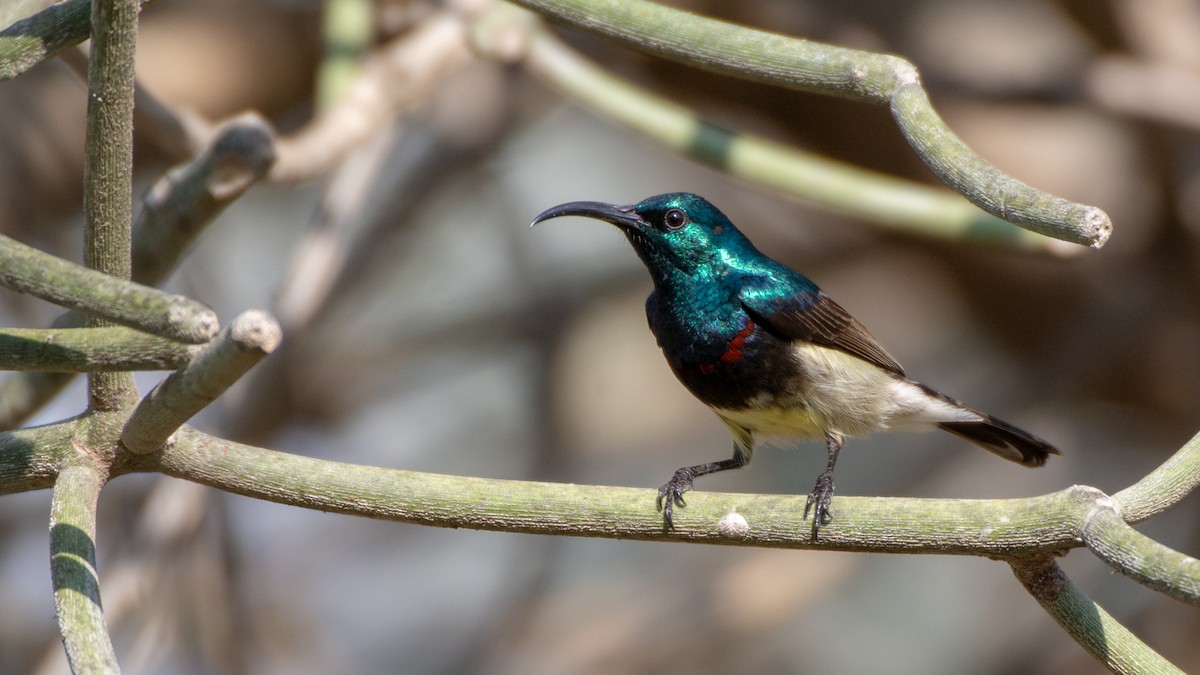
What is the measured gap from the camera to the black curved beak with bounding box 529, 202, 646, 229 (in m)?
3.09

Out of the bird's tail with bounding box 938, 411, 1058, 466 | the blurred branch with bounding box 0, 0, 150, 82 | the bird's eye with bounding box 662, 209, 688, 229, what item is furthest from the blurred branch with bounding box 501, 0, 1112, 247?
the bird's tail with bounding box 938, 411, 1058, 466

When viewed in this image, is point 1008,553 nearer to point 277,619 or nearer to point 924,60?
point 924,60

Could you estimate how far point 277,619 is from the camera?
4680 mm

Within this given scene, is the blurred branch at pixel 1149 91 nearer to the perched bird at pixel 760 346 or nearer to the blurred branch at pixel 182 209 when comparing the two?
the perched bird at pixel 760 346

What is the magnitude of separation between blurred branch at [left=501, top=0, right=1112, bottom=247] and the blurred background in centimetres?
145

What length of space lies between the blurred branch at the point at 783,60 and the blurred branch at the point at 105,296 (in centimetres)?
96

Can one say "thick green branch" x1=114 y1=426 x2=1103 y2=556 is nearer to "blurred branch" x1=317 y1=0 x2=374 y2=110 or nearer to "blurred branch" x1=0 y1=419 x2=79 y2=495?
"blurred branch" x1=0 y1=419 x2=79 y2=495

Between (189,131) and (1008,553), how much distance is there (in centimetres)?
212

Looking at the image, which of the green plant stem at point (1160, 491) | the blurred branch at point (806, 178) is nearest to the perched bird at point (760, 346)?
the blurred branch at point (806, 178)

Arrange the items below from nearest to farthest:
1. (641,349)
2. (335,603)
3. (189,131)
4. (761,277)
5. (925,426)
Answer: (189,131)
(761,277)
(925,426)
(335,603)
(641,349)

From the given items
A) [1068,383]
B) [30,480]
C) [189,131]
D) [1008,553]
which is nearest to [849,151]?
[1068,383]

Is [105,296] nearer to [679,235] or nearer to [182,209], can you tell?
[182,209]

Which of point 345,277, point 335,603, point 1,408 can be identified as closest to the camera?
point 1,408

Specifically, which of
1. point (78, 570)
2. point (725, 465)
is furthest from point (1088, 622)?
point (725, 465)
